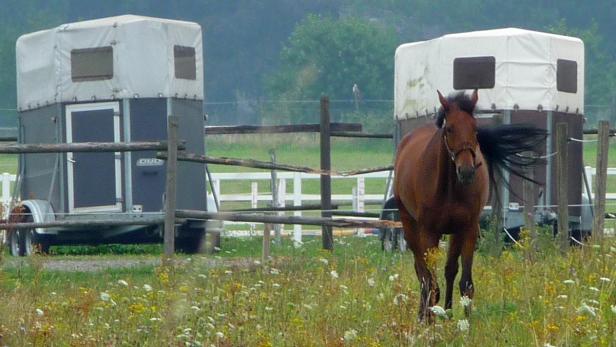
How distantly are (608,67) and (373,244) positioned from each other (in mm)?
49758

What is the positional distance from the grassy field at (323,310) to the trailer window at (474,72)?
6.72 meters

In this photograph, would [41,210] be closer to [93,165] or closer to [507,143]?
[93,165]

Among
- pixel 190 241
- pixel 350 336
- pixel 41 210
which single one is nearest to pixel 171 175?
pixel 41 210

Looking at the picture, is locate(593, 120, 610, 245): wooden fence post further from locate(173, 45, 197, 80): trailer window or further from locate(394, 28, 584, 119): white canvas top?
locate(173, 45, 197, 80): trailer window

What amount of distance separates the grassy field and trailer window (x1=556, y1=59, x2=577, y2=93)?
23.4ft

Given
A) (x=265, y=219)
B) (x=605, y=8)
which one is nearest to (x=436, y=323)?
(x=265, y=219)

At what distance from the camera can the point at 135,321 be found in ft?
28.6

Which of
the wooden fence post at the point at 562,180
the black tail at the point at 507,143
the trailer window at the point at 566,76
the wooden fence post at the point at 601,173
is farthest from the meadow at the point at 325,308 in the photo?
the trailer window at the point at 566,76

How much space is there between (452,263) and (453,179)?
612mm

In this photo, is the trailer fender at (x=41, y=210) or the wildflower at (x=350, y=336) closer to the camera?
the wildflower at (x=350, y=336)

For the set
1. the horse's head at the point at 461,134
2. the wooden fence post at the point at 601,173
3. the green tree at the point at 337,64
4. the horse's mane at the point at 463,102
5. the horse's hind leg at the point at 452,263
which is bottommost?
the horse's hind leg at the point at 452,263

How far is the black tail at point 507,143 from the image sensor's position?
36.6 feet

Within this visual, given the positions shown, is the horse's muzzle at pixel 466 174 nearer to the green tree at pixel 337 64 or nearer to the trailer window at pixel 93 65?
the trailer window at pixel 93 65

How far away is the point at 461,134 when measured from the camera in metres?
9.82
